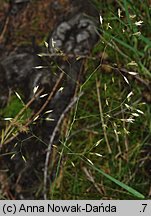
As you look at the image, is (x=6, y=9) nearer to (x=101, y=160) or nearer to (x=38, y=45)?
(x=38, y=45)

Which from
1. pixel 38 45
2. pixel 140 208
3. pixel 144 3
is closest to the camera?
pixel 140 208

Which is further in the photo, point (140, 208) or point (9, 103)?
point (9, 103)

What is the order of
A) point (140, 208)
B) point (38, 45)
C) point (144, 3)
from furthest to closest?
point (38, 45), point (144, 3), point (140, 208)

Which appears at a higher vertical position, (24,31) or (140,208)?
(24,31)

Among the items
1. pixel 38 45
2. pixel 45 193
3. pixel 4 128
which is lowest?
pixel 45 193

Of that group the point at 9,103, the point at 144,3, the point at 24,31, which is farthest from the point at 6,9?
the point at 144,3

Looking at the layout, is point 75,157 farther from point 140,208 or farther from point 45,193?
point 140,208

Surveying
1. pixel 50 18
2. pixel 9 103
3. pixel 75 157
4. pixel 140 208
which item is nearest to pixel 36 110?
pixel 9 103
